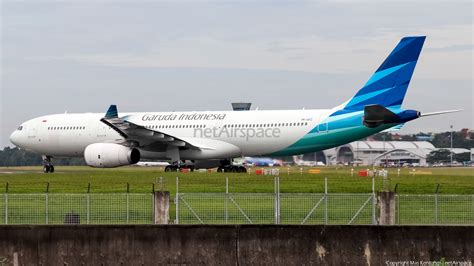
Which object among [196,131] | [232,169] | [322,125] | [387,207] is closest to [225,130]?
[196,131]

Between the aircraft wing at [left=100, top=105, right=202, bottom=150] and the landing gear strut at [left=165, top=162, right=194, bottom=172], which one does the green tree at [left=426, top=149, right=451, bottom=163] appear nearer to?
the landing gear strut at [left=165, top=162, right=194, bottom=172]

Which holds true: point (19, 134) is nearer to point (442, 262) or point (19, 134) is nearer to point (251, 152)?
point (251, 152)

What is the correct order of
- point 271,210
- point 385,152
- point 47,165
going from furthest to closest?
point 385,152 < point 47,165 < point 271,210

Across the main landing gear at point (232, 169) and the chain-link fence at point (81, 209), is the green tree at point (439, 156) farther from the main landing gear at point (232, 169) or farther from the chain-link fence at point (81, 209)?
the chain-link fence at point (81, 209)

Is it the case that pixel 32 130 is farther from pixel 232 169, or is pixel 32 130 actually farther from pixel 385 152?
pixel 385 152

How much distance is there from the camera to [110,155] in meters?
51.9

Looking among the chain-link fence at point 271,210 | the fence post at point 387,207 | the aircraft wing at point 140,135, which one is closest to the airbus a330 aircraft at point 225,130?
the aircraft wing at point 140,135

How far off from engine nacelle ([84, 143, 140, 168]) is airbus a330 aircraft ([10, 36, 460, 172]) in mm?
30

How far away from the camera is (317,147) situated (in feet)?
167

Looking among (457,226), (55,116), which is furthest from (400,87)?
(457,226)

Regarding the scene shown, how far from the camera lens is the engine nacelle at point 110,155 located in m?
51.9
